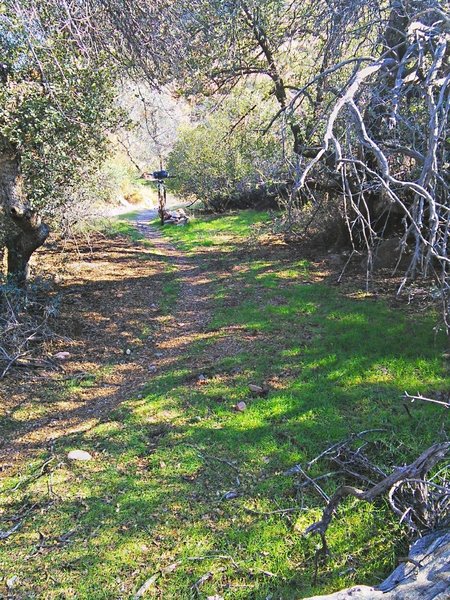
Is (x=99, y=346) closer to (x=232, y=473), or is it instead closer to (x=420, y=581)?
(x=232, y=473)

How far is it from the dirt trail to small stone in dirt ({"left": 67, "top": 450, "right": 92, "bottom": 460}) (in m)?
0.40

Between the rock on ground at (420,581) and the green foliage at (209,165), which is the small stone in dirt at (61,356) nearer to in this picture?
the rock on ground at (420,581)

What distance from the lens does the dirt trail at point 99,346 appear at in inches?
186

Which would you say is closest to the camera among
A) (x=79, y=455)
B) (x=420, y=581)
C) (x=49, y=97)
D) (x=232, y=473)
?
(x=420, y=581)

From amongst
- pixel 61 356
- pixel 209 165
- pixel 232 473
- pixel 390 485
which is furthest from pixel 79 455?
pixel 209 165

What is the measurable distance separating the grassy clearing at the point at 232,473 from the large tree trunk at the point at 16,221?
3.58m

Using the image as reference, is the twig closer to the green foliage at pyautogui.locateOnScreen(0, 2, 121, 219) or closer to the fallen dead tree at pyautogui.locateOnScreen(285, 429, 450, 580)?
the fallen dead tree at pyautogui.locateOnScreen(285, 429, 450, 580)

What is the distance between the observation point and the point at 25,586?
111 inches

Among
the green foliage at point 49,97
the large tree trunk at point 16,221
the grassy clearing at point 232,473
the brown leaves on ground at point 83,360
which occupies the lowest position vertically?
the grassy clearing at point 232,473

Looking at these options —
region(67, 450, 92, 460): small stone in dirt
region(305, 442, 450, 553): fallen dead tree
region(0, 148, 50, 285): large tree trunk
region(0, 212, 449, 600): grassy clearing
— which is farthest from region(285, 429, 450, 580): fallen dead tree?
region(0, 148, 50, 285): large tree trunk

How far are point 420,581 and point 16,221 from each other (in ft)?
23.8

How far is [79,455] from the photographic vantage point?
4.10 m

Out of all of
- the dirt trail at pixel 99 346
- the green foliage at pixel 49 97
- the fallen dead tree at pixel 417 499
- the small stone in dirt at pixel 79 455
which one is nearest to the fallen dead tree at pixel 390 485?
the fallen dead tree at pixel 417 499

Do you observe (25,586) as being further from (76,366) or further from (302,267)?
(302,267)
